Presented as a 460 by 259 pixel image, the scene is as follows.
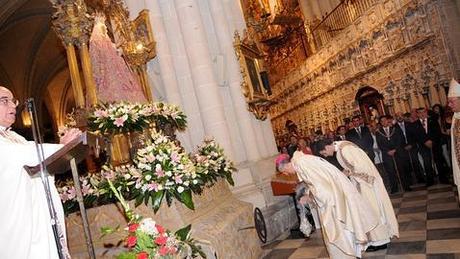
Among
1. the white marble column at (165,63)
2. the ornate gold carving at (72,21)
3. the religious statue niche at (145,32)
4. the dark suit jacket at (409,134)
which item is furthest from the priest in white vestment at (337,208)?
the dark suit jacket at (409,134)

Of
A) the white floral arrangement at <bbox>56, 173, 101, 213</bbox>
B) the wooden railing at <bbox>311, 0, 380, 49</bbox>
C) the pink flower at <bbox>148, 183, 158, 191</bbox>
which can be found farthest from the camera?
the wooden railing at <bbox>311, 0, 380, 49</bbox>

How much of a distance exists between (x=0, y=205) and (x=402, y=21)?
34.9 ft

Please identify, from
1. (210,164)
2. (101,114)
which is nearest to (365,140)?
(210,164)

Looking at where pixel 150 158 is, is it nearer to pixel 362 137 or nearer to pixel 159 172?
pixel 159 172

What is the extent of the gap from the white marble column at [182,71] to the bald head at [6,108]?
13.7 feet

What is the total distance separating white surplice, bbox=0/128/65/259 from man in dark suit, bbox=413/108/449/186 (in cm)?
731

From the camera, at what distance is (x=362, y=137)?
889cm

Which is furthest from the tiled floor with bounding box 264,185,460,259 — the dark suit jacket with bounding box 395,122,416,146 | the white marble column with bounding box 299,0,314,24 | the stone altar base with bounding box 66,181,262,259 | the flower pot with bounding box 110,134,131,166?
the white marble column with bounding box 299,0,314,24

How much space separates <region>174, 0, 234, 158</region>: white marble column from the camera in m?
6.37

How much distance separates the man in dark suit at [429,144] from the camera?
7.66m

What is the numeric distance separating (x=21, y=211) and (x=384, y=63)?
11317 mm

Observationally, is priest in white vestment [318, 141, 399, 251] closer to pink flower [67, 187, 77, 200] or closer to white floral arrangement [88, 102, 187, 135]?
white floral arrangement [88, 102, 187, 135]

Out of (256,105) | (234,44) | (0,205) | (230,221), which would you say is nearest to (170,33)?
(234,44)

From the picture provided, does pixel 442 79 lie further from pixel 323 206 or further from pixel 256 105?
pixel 323 206
